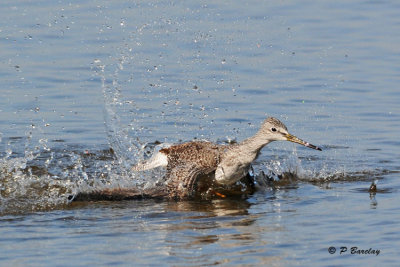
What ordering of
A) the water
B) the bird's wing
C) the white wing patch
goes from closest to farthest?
the water < the bird's wing < the white wing patch

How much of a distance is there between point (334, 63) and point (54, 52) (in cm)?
504

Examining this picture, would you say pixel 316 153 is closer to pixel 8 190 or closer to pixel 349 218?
pixel 349 218

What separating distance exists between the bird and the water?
0.92ft

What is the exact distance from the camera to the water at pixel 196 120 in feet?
28.3

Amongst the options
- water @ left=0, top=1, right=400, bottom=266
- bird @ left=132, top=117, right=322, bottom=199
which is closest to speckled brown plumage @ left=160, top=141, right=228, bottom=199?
bird @ left=132, top=117, right=322, bottom=199

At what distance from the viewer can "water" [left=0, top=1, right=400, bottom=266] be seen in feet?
28.3

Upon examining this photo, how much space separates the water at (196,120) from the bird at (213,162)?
28 cm

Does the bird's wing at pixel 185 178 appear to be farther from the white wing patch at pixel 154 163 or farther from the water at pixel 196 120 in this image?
the white wing patch at pixel 154 163

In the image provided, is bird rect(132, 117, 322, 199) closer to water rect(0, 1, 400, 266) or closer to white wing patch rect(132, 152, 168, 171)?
white wing patch rect(132, 152, 168, 171)

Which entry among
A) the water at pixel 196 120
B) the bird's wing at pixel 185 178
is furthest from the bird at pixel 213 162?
the water at pixel 196 120

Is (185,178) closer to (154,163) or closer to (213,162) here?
(213,162)

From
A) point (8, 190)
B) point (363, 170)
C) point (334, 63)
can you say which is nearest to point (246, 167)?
point (363, 170)

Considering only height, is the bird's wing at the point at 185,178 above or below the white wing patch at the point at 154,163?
below

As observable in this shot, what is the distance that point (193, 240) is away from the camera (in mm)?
8664
